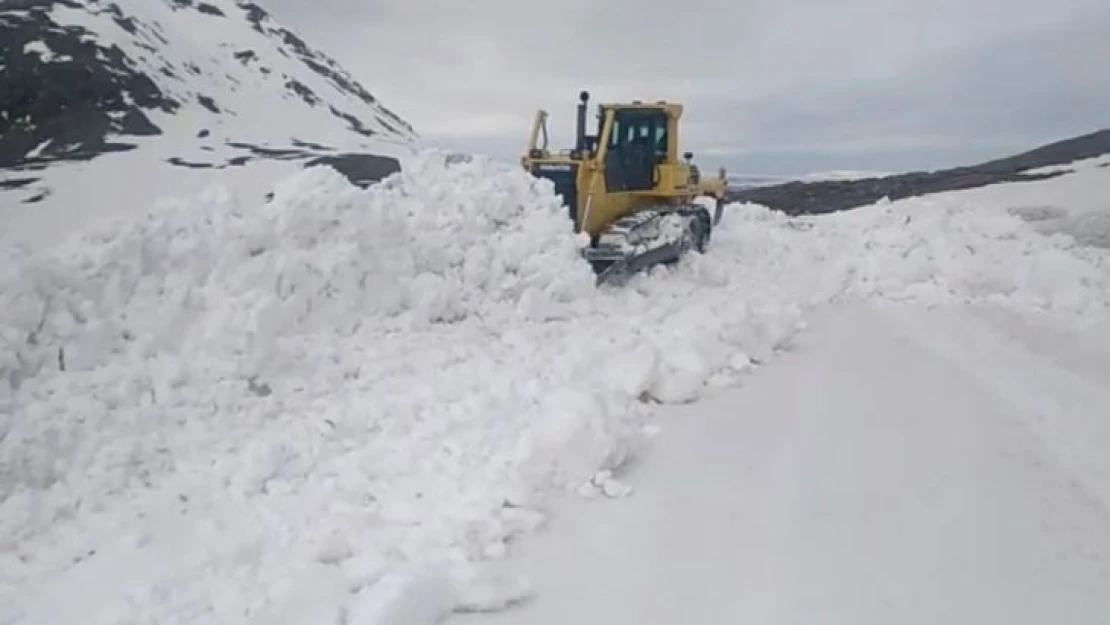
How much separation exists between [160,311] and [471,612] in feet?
10.9

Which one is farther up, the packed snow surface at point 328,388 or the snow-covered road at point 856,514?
the packed snow surface at point 328,388

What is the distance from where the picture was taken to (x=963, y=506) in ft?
14.7

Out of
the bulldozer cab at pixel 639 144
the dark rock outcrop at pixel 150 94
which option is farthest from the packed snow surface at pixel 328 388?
the dark rock outcrop at pixel 150 94

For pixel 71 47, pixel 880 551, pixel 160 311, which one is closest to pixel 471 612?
pixel 880 551

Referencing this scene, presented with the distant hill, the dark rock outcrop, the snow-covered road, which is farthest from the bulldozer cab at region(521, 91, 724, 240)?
the dark rock outcrop

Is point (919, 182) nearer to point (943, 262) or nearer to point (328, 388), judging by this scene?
point (943, 262)

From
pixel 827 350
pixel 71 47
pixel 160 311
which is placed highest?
pixel 71 47

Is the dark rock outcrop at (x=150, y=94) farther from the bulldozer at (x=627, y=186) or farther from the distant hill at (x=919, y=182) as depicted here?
the bulldozer at (x=627, y=186)

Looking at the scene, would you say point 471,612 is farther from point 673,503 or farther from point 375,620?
point 673,503

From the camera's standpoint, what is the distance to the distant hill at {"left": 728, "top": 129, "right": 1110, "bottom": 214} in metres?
27.0

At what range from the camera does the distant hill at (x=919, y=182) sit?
26969 millimetres

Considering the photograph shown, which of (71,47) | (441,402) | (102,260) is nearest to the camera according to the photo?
(441,402)

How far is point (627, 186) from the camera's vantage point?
12.5 m

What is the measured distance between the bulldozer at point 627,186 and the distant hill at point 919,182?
1328 cm
